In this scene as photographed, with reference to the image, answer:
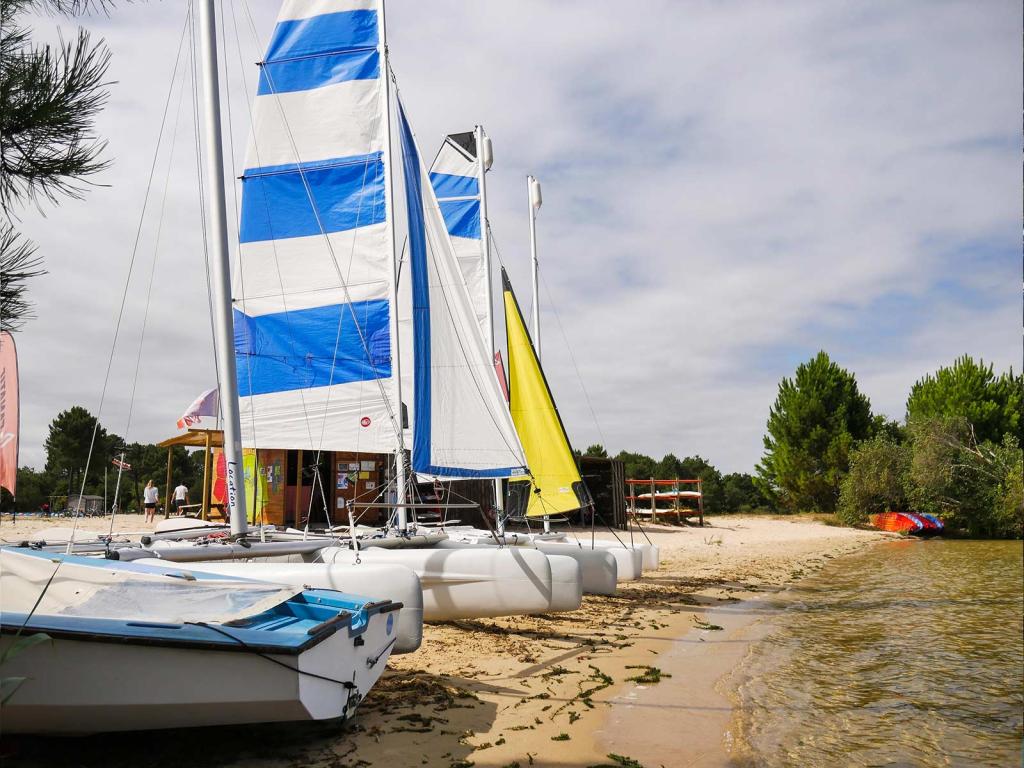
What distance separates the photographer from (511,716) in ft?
21.0

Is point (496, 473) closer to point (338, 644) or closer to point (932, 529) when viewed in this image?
point (338, 644)

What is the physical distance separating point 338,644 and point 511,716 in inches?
75.3

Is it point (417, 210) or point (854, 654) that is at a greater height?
point (417, 210)

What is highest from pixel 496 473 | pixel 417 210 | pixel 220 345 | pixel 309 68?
pixel 309 68

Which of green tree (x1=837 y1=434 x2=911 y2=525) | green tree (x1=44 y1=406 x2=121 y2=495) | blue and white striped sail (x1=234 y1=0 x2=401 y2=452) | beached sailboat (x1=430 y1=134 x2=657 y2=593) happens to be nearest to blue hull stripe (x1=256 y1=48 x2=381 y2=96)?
blue and white striped sail (x1=234 y1=0 x2=401 y2=452)

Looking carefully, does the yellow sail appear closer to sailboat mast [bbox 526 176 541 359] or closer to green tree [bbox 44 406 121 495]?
sailboat mast [bbox 526 176 541 359]

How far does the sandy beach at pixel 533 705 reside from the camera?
5.35 m

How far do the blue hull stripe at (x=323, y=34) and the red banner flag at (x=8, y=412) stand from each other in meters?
10.1

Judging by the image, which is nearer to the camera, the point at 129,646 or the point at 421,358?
the point at 129,646

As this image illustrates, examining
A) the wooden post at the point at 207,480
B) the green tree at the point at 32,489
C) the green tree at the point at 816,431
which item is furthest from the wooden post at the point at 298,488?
the green tree at the point at 816,431

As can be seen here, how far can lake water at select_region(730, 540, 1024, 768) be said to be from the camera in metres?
6.23

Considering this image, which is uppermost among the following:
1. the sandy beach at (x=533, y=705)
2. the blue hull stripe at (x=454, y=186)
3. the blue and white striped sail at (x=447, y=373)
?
the blue hull stripe at (x=454, y=186)

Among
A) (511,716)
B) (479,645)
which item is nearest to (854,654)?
(479,645)

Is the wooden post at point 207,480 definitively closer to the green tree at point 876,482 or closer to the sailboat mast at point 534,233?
the sailboat mast at point 534,233
